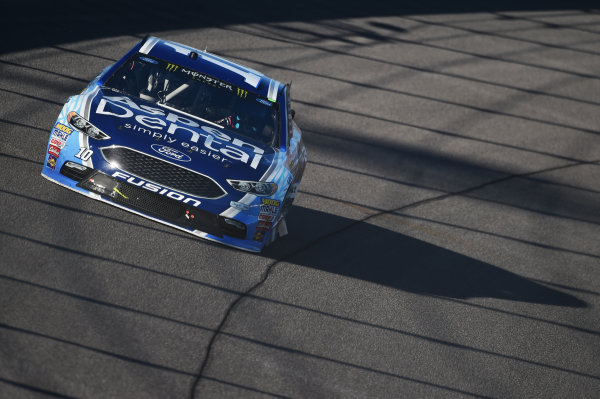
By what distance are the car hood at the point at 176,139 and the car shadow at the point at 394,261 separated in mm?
1057

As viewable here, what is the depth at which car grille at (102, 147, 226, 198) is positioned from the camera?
6.75 metres

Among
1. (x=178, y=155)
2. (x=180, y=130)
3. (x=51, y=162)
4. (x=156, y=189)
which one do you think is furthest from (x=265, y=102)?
(x=51, y=162)

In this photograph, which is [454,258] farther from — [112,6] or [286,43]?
[112,6]

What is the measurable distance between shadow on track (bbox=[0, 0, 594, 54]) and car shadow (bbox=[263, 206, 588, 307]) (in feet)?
19.4

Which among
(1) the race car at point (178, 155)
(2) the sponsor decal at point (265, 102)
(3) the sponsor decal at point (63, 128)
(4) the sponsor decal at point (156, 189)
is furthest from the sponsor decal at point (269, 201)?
(3) the sponsor decal at point (63, 128)

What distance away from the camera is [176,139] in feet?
23.0

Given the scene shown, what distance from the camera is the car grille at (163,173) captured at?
6.75m

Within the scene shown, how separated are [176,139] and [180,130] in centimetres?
18

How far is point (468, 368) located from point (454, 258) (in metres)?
2.03

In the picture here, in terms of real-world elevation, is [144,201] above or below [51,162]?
below

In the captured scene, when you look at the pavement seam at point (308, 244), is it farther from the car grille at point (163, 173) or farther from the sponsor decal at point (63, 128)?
the sponsor decal at point (63, 128)

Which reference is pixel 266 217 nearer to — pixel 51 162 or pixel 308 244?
pixel 308 244

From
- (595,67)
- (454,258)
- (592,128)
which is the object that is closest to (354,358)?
(454,258)

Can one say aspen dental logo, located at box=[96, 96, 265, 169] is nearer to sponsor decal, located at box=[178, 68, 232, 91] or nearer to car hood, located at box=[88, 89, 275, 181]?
car hood, located at box=[88, 89, 275, 181]
